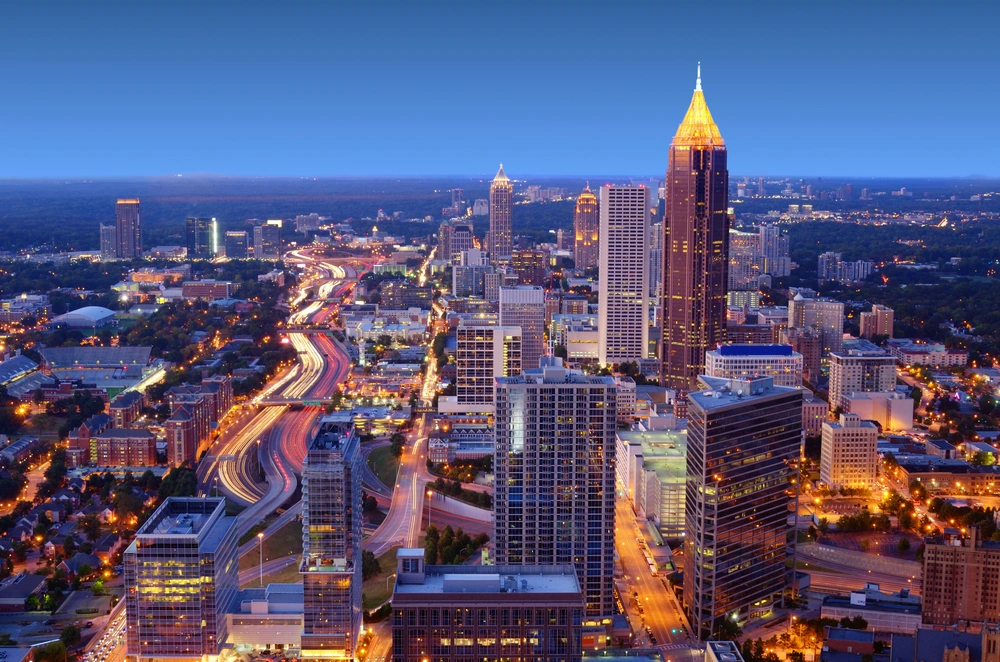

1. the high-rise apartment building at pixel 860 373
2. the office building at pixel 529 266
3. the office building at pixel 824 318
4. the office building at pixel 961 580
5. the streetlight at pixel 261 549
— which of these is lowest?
the streetlight at pixel 261 549

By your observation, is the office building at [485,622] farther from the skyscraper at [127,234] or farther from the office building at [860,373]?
the skyscraper at [127,234]

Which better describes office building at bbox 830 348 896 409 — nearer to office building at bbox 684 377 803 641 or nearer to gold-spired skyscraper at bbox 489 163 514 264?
office building at bbox 684 377 803 641

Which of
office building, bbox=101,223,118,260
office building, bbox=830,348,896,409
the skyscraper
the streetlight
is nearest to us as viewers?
the streetlight

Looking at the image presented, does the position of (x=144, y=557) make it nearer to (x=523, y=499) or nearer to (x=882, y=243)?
(x=523, y=499)

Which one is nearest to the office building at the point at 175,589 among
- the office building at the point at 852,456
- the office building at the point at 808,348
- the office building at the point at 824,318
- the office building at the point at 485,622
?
the office building at the point at 485,622

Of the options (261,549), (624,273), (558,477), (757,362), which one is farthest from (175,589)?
(624,273)

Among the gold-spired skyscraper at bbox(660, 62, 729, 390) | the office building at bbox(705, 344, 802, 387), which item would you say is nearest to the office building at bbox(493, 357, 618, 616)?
the office building at bbox(705, 344, 802, 387)

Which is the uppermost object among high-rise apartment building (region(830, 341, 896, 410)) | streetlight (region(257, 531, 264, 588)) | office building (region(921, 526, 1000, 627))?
high-rise apartment building (region(830, 341, 896, 410))
